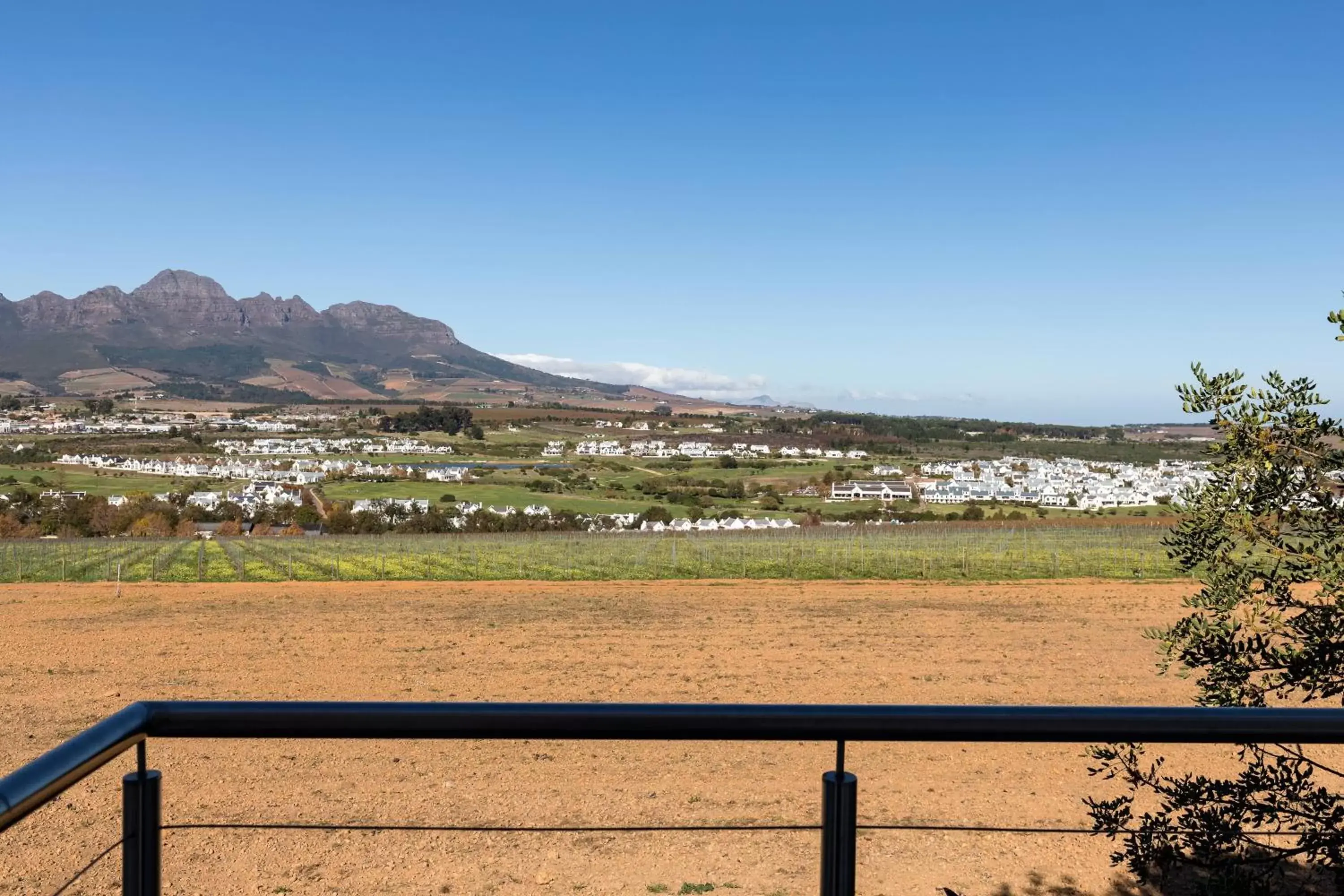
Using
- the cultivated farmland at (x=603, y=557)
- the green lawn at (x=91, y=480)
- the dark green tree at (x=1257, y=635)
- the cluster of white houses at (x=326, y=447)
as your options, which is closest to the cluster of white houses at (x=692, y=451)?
the cluster of white houses at (x=326, y=447)

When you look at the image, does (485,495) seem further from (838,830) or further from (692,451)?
(838,830)

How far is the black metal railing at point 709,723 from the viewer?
1.45 m

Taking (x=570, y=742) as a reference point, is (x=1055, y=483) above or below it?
below

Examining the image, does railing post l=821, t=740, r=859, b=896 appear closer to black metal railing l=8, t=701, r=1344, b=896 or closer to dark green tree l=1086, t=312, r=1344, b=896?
black metal railing l=8, t=701, r=1344, b=896

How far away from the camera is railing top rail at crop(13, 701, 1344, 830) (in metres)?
1.45

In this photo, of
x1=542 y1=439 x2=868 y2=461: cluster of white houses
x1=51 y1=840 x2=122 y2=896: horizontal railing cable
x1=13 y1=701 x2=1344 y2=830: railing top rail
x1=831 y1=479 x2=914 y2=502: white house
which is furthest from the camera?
x1=542 y1=439 x2=868 y2=461: cluster of white houses

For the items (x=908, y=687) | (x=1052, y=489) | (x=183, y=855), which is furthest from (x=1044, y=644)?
(x=1052, y=489)

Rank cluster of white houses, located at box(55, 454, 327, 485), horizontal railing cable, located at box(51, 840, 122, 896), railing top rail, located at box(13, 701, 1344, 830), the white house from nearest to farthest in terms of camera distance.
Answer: railing top rail, located at box(13, 701, 1344, 830)
horizontal railing cable, located at box(51, 840, 122, 896)
the white house
cluster of white houses, located at box(55, 454, 327, 485)

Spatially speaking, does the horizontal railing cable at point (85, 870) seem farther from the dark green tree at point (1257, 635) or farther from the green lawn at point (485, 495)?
the green lawn at point (485, 495)

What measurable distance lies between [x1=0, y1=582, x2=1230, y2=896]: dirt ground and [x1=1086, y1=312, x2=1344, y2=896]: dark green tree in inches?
21.4

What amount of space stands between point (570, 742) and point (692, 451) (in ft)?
294

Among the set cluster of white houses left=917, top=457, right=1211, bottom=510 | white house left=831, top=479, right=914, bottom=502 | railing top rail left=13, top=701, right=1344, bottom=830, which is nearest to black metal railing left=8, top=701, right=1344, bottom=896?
railing top rail left=13, top=701, right=1344, bottom=830

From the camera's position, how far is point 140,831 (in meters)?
1.54

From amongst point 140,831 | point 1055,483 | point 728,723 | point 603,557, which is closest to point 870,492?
point 1055,483
